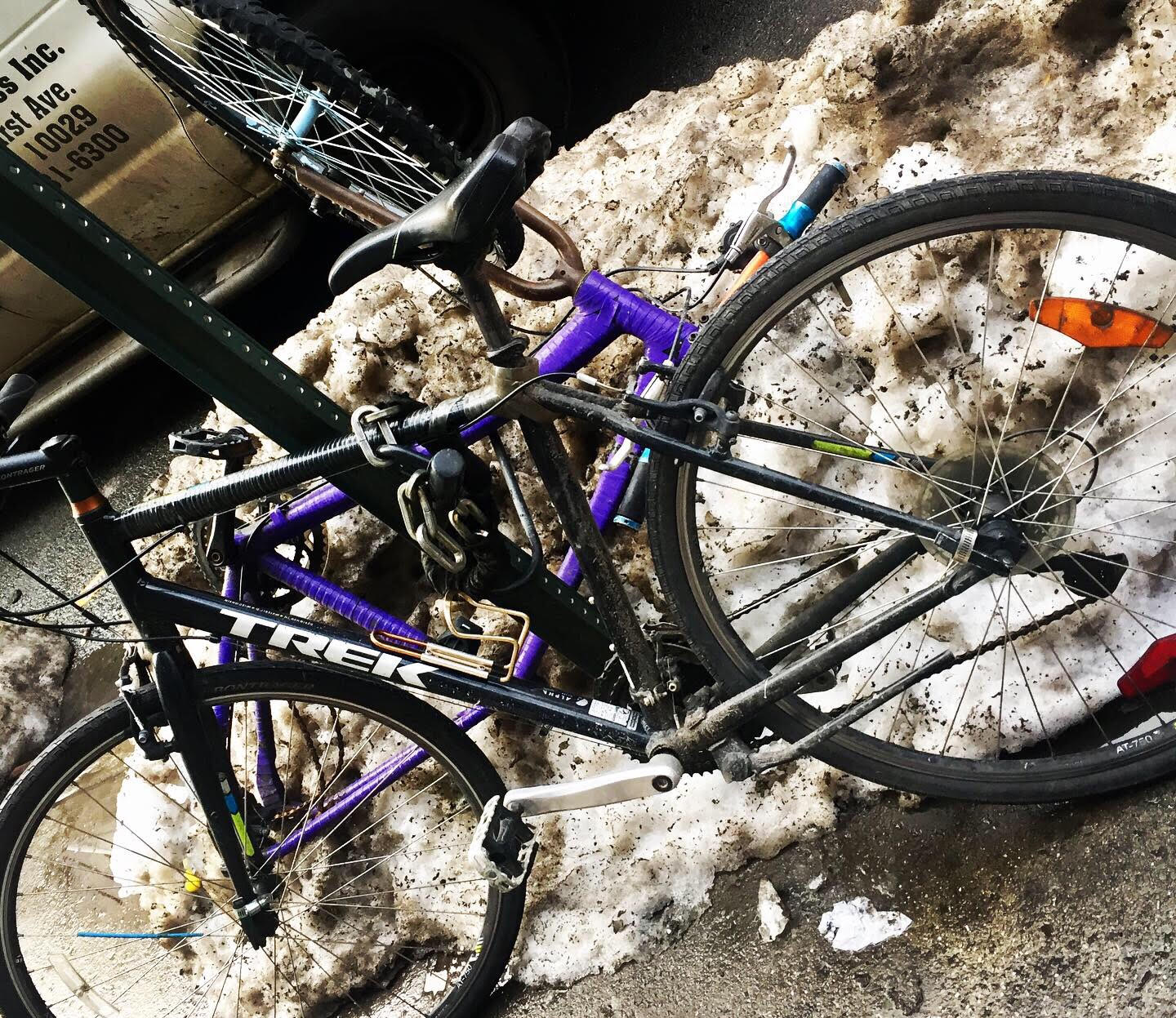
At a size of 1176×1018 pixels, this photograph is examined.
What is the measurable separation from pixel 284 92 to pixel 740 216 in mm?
1313

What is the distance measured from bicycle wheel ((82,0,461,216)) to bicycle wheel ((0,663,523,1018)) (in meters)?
1.45

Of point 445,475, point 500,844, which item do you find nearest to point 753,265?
point 445,475

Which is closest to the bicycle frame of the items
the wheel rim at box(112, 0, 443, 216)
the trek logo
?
the trek logo

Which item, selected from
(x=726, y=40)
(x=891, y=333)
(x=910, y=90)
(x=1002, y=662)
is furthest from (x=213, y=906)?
(x=726, y=40)

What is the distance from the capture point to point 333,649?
6.75 ft

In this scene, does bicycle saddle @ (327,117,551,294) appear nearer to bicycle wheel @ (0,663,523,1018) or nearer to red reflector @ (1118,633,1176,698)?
bicycle wheel @ (0,663,523,1018)

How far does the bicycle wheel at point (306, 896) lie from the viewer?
237 centimetres

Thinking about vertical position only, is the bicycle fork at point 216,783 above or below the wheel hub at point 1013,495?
below

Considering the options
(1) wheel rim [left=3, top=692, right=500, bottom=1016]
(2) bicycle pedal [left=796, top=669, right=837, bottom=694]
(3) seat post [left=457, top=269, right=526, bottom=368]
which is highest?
(3) seat post [left=457, top=269, right=526, bottom=368]

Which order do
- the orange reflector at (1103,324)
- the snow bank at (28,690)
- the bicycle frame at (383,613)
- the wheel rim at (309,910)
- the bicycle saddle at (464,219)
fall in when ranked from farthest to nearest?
the snow bank at (28,690) → the wheel rim at (309,910) → the orange reflector at (1103,324) → the bicycle frame at (383,613) → the bicycle saddle at (464,219)

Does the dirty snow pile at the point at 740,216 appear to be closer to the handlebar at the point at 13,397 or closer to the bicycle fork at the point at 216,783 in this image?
the bicycle fork at the point at 216,783

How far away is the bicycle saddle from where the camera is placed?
1.52m

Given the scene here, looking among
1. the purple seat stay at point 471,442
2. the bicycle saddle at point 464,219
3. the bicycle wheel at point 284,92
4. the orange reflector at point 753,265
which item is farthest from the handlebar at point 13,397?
the orange reflector at point 753,265

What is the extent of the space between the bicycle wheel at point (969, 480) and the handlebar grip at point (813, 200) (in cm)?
17
